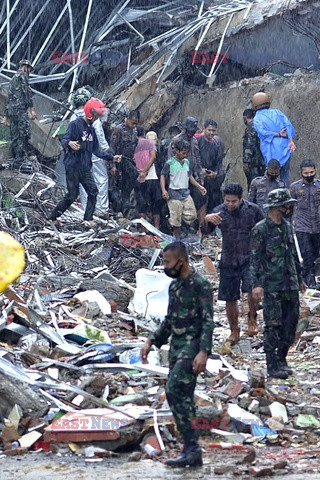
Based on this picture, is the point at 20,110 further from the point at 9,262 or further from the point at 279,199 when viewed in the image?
the point at 9,262

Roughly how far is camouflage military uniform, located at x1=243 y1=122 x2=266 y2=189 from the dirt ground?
843cm

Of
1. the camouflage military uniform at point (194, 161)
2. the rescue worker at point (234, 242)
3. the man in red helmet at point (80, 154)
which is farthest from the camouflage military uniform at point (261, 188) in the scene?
the man in red helmet at point (80, 154)

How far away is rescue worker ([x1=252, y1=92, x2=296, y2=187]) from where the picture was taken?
46.6 ft

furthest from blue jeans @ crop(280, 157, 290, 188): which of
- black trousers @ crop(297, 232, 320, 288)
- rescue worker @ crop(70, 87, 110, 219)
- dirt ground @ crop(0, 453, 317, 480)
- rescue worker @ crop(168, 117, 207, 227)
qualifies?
dirt ground @ crop(0, 453, 317, 480)

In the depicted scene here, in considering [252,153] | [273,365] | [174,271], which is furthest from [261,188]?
[174,271]

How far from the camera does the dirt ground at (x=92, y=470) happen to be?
6258 millimetres

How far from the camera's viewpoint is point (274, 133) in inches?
560

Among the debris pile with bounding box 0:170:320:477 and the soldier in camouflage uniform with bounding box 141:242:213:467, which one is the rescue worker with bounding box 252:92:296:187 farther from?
the soldier in camouflage uniform with bounding box 141:242:213:467

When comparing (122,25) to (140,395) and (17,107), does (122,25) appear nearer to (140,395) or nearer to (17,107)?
(17,107)

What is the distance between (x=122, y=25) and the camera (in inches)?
822

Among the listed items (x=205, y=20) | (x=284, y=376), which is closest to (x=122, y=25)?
(x=205, y=20)

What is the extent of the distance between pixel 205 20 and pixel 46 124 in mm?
3599

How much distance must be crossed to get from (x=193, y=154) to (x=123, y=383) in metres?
7.40

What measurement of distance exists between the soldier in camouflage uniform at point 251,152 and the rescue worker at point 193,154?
30.8 inches
